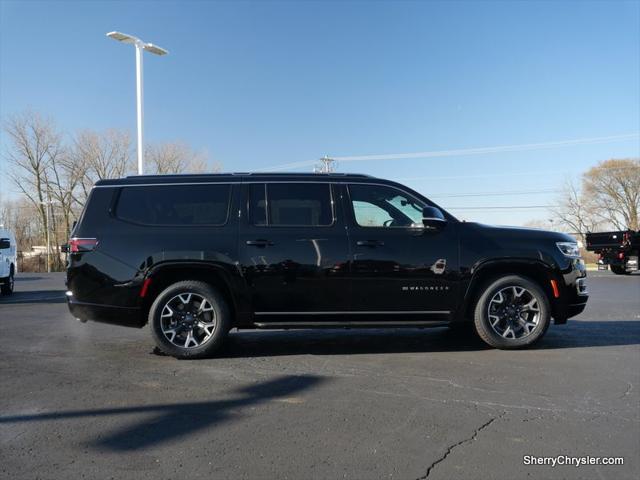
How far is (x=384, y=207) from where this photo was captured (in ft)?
19.1

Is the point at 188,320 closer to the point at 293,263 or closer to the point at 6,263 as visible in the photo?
the point at 293,263

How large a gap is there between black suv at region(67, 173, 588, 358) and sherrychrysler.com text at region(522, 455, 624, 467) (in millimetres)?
2544

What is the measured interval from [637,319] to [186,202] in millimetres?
7405

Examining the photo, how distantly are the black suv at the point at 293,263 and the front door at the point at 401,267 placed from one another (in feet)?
0.04

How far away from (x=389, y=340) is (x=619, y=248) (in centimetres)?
1885

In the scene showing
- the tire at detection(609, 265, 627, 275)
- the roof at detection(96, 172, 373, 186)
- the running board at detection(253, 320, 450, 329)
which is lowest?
the tire at detection(609, 265, 627, 275)

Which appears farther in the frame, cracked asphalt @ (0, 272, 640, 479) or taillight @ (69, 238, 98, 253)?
taillight @ (69, 238, 98, 253)

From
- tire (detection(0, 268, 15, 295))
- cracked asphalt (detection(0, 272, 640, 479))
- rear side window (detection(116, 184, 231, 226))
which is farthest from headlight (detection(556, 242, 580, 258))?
tire (detection(0, 268, 15, 295))

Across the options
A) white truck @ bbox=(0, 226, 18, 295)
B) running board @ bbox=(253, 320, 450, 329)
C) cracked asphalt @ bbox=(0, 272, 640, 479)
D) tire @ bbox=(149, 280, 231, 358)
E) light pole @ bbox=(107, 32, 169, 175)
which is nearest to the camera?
cracked asphalt @ bbox=(0, 272, 640, 479)

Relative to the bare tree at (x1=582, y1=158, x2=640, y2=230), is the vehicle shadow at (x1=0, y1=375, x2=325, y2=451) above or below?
below

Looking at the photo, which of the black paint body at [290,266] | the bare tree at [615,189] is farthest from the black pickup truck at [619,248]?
the bare tree at [615,189]

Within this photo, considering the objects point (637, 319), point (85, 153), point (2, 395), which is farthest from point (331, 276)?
Answer: point (85, 153)

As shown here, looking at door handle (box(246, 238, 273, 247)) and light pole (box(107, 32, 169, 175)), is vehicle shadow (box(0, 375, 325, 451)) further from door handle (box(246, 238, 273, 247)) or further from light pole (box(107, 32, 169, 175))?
light pole (box(107, 32, 169, 175))

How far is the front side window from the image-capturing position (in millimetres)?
5715
